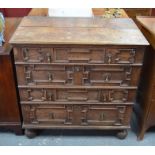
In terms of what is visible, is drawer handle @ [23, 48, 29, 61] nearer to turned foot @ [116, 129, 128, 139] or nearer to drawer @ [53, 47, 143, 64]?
drawer @ [53, 47, 143, 64]

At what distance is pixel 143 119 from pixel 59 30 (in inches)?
31.2

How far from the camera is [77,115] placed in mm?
1502

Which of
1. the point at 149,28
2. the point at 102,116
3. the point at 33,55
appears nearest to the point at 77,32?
the point at 33,55

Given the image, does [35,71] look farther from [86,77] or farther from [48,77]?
[86,77]

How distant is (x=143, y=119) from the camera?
5.11ft

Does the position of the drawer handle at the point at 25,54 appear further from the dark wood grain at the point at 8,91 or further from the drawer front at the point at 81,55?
the dark wood grain at the point at 8,91

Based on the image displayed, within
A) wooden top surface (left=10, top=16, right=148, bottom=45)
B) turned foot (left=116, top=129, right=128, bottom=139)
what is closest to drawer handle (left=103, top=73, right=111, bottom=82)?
wooden top surface (left=10, top=16, right=148, bottom=45)

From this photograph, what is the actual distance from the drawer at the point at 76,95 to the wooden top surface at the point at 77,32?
12.3 inches

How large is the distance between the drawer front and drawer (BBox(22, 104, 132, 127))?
33 cm

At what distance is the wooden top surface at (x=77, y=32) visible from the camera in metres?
1.23

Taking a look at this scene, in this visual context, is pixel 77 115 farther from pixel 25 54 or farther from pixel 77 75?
pixel 25 54

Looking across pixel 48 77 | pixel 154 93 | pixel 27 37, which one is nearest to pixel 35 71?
pixel 48 77

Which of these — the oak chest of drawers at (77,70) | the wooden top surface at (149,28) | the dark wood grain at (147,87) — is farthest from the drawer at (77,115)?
the wooden top surface at (149,28)

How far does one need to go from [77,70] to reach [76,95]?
0.18m
